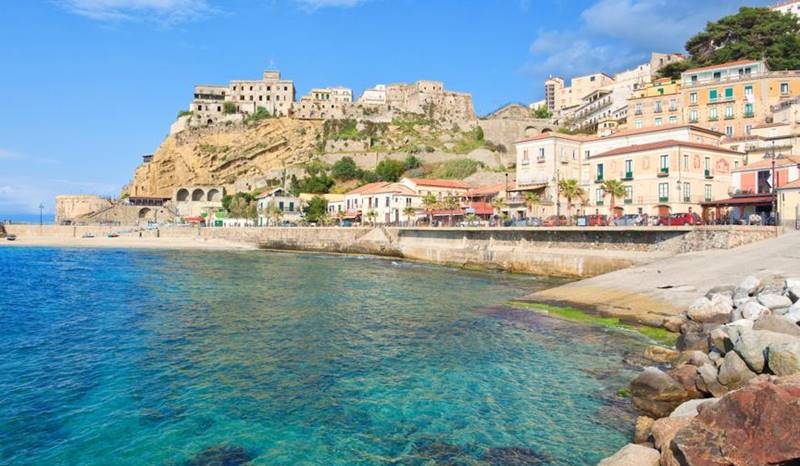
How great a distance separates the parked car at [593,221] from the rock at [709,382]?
83.4 feet

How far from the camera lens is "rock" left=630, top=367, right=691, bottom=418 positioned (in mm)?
10758

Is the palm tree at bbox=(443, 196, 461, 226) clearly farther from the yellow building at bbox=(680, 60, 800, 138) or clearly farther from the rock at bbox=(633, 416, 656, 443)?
the rock at bbox=(633, 416, 656, 443)

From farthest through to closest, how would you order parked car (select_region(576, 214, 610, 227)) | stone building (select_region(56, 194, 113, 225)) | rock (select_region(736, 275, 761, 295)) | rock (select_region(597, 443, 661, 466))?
stone building (select_region(56, 194, 113, 225)) → parked car (select_region(576, 214, 610, 227)) → rock (select_region(736, 275, 761, 295)) → rock (select_region(597, 443, 661, 466))

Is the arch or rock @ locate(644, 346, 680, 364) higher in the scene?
the arch

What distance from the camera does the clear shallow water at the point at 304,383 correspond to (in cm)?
955

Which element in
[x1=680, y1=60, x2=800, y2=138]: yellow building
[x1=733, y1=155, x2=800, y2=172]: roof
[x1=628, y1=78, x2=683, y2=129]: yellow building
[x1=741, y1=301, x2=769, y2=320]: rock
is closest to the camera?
[x1=741, y1=301, x2=769, y2=320]: rock

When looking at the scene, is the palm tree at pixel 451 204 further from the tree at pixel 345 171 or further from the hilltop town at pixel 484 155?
the tree at pixel 345 171

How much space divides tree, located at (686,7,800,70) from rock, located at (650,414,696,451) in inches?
2789

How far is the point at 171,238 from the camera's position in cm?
8394

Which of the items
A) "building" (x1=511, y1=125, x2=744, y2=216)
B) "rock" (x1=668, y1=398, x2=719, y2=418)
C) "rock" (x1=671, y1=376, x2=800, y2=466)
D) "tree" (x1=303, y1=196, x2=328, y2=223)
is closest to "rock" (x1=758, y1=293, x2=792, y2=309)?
"rock" (x1=668, y1=398, x2=719, y2=418)

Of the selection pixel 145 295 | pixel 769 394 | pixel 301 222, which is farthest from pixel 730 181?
pixel 301 222

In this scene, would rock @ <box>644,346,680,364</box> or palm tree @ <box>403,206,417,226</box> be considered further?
palm tree @ <box>403,206,417,226</box>

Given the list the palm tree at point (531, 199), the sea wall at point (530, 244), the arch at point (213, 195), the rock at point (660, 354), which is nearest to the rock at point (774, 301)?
the rock at point (660, 354)

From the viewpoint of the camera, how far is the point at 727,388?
34.3 ft
